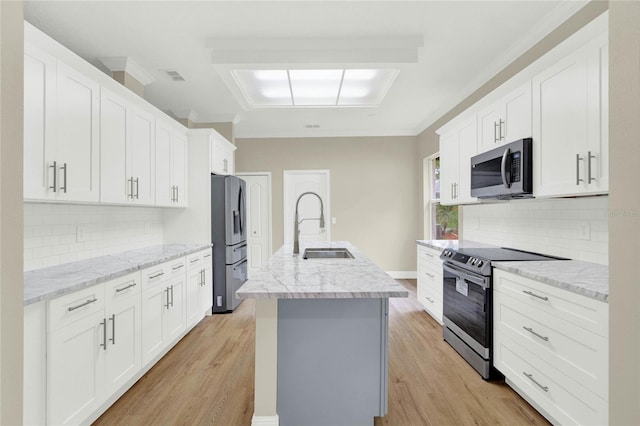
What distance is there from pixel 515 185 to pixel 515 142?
0.33 meters

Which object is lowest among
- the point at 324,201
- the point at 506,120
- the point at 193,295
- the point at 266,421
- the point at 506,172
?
the point at 266,421

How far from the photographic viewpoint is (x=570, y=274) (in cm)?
193

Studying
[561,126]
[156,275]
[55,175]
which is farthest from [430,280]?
[55,175]

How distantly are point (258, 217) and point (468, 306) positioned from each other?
13.9ft

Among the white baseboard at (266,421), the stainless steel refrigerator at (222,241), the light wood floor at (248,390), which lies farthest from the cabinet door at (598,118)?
the stainless steel refrigerator at (222,241)

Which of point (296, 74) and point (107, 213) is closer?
point (107, 213)

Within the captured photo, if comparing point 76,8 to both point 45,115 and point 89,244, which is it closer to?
point 45,115

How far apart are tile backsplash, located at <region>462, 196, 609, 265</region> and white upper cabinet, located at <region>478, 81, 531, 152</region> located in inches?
24.6

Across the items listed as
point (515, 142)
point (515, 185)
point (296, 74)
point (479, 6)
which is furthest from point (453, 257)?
point (296, 74)

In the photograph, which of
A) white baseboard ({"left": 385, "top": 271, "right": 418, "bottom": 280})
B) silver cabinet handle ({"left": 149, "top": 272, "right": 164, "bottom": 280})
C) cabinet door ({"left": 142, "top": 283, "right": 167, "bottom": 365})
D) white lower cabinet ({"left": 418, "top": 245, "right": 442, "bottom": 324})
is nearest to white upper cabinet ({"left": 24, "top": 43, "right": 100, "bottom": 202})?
silver cabinet handle ({"left": 149, "top": 272, "right": 164, "bottom": 280})

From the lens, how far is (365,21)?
8.58 feet

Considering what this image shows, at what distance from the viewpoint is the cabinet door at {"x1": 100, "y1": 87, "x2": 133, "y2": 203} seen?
246 centimetres

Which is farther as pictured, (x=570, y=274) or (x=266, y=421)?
(x=570, y=274)

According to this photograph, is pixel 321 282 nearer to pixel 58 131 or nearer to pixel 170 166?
pixel 58 131
